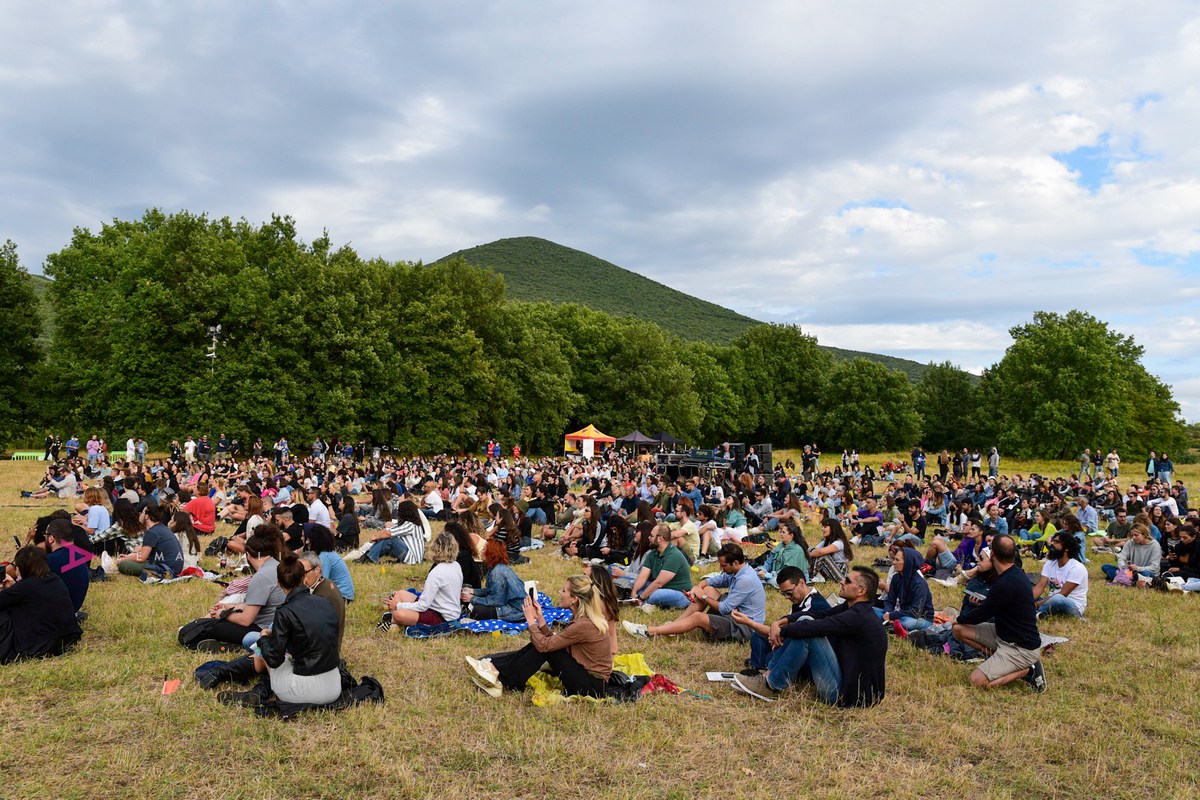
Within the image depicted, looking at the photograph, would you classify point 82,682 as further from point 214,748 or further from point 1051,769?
point 1051,769

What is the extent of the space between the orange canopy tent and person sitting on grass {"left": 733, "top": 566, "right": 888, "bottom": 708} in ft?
115

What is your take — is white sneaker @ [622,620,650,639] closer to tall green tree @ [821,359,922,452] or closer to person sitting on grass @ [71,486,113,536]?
person sitting on grass @ [71,486,113,536]

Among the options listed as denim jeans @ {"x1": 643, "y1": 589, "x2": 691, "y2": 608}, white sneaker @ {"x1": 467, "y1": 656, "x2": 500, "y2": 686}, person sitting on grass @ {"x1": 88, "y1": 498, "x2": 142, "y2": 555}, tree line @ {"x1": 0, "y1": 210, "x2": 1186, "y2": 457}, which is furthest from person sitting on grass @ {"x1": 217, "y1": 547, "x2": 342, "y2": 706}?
tree line @ {"x1": 0, "y1": 210, "x2": 1186, "y2": 457}

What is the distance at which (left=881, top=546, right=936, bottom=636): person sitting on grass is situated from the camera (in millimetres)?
7984

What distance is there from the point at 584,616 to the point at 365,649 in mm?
2524

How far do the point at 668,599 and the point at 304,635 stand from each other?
4957 mm

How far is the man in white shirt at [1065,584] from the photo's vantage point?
28.7 feet

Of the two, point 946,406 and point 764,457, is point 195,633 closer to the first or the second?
point 764,457

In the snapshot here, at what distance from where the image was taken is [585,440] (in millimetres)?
42250

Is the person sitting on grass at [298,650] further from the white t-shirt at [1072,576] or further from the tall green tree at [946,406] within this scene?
the tall green tree at [946,406]

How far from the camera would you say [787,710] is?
5.91 metres

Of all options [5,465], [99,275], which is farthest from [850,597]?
[99,275]

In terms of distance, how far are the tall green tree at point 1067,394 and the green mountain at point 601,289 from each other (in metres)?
82.7

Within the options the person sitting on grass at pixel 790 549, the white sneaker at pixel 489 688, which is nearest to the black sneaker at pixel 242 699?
the white sneaker at pixel 489 688
